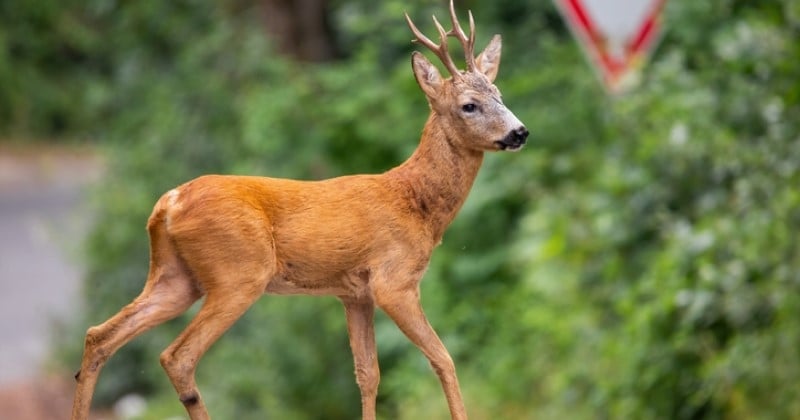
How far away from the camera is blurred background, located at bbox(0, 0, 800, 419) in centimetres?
618

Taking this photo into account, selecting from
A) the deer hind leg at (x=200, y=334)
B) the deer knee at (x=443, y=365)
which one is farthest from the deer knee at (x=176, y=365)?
the deer knee at (x=443, y=365)

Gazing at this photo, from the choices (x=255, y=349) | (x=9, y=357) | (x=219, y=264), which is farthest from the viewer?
(x=9, y=357)

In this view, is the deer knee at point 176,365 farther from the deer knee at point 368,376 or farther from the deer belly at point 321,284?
the deer knee at point 368,376

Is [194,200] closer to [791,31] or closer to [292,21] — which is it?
[791,31]

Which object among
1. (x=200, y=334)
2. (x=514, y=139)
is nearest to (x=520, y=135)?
(x=514, y=139)

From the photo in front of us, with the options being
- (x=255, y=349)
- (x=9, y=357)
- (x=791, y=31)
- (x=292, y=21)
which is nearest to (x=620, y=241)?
(x=791, y=31)

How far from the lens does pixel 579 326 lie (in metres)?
7.30

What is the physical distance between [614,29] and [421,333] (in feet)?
15.1

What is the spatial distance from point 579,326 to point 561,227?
605 millimetres

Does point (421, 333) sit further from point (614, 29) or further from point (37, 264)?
point (37, 264)

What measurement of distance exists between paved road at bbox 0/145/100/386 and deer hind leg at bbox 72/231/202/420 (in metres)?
8.21

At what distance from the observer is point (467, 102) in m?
3.01

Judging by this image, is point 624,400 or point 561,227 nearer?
point 624,400

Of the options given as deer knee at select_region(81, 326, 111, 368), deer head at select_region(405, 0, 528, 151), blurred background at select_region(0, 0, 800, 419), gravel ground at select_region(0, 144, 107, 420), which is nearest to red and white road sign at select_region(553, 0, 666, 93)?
blurred background at select_region(0, 0, 800, 419)
